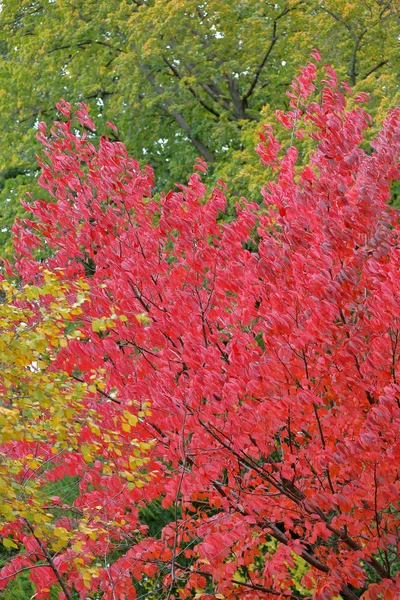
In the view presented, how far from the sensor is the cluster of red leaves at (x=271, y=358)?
6289mm

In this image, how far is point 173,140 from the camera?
19188mm

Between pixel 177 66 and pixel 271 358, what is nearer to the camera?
pixel 271 358

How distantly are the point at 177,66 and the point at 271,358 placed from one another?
480 inches

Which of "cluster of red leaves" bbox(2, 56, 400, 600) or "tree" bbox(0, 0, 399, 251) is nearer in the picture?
"cluster of red leaves" bbox(2, 56, 400, 600)

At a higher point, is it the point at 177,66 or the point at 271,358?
the point at 177,66

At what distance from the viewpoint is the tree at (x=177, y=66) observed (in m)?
16.9

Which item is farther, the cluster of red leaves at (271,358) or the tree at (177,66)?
the tree at (177,66)

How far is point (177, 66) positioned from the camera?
17516mm

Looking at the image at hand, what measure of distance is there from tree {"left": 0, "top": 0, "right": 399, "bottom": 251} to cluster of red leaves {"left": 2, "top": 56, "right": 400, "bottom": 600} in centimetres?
848

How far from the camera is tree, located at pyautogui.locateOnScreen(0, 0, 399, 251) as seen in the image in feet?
55.3

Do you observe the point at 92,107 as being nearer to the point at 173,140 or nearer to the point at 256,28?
the point at 173,140

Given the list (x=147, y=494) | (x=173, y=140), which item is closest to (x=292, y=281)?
(x=147, y=494)

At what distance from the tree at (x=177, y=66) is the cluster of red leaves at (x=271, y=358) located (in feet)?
27.8

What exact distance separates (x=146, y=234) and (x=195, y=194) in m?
0.54
